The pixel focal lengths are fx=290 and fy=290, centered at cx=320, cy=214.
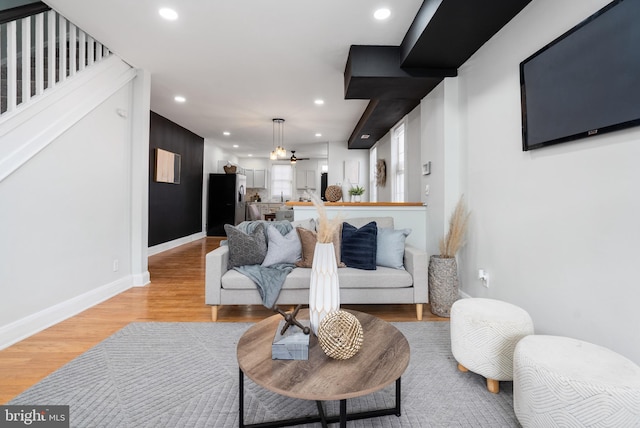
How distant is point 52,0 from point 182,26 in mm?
1010

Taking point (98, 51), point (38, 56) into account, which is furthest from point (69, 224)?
point (98, 51)

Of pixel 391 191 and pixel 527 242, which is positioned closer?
pixel 527 242

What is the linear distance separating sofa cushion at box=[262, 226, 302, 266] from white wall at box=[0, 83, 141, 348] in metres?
1.84

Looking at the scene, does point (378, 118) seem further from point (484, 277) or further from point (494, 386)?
point (494, 386)

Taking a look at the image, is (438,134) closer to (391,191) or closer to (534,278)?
(534,278)

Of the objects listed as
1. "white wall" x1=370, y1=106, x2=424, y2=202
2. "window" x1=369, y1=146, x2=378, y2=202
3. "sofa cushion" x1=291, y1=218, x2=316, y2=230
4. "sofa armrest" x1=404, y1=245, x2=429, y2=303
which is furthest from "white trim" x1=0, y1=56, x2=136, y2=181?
"window" x1=369, y1=146, x2=378, y2=202

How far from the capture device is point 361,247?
278 centimetres

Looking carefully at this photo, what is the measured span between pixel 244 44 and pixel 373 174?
16.2 feet

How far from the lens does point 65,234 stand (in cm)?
269

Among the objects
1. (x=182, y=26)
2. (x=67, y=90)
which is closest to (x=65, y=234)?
(x=67, y=90)

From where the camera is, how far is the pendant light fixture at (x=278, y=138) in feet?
19.8

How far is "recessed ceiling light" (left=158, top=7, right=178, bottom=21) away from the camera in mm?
2562

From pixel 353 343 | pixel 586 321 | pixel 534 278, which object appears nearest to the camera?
pixel 353 343

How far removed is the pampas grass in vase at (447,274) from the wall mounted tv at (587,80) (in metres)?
0.95
